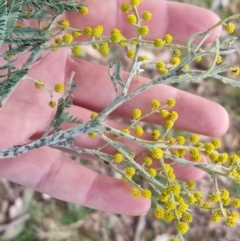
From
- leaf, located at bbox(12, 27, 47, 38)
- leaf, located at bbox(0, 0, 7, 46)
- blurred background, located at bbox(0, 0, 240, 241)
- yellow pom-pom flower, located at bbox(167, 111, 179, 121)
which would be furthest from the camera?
blurred background, located at bbox(0, 0, 240, 241)

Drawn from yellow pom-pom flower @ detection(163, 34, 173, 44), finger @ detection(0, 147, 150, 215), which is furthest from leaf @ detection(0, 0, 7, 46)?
finger @ detection(0, 147, 150, 215)

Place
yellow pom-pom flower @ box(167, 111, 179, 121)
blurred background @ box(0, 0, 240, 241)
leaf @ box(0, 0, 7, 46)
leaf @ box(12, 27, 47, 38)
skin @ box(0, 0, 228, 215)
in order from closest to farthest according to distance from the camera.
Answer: leaf @ box(0, 0, 7, 46) < leaf @ box(12, 27, 47, 38) < yellow pom-pom flower @ box(167, 111, 179, 121) < skin @ box(0, 0, 228, 215) < blurred background @ box(0, 0, 240, 241)

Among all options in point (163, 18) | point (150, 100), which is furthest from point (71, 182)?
point (163, 18)

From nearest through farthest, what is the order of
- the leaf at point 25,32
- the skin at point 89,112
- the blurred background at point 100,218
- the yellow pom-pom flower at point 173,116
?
the leaf at point 25,32, the yellow pom-pom flower at point 173,116, the skin at point 89,112, the blurred background at point 100,218

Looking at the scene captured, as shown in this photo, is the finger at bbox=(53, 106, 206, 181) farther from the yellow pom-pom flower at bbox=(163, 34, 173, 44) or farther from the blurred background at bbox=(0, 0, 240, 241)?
the blurred background at bbox=(0, 0, 240, 241)

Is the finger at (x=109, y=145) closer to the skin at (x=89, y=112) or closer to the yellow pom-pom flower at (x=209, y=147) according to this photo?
the skin at (x=89, y=112)

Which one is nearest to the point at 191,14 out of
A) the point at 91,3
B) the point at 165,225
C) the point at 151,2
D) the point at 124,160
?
the point at 151,2

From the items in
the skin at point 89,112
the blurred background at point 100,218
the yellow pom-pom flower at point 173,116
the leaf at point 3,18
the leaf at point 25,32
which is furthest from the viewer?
the blurred background at point 100,218

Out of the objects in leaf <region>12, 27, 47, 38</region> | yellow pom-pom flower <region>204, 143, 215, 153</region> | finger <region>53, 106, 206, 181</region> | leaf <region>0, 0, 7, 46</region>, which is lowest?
finger <region>53, 106, 206, 181</region>

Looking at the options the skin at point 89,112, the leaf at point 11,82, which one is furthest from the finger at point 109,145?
the leaf at point 11,82
